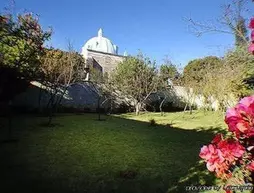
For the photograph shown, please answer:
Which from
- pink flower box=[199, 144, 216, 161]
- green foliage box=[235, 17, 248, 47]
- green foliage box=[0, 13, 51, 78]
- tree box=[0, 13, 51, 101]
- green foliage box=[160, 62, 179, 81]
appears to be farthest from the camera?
green foliage box=[160, 62, 179, 81]

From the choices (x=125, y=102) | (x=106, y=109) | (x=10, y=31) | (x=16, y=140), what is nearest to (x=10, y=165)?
(x=16, y=140)

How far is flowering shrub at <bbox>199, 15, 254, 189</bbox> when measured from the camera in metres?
1.27

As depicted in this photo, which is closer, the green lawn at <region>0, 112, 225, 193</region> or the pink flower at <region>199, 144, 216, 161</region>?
the pink flower at <region>199, 144, 216, 161</region>

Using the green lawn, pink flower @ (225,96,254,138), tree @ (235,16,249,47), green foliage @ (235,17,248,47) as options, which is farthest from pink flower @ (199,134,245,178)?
tree @ (235,16,249,47)

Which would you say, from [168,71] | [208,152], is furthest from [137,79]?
[208,152]

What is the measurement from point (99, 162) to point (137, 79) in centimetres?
1650

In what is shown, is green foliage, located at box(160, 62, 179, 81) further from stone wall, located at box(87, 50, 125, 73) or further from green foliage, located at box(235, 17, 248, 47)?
stone wall, located at box(87, 50, 125, 73)

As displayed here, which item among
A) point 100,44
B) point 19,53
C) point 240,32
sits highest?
point 100,44

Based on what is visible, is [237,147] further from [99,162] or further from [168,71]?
[168,71]

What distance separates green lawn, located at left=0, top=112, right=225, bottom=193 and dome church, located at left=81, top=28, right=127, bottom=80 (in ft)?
73.4

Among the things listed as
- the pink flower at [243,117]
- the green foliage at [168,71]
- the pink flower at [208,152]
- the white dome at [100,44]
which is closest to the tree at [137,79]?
the green foliage at [168,71]

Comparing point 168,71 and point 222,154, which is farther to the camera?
point 168,71

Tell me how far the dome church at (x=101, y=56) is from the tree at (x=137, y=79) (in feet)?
26.8

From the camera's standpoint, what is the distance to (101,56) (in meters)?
38.4
